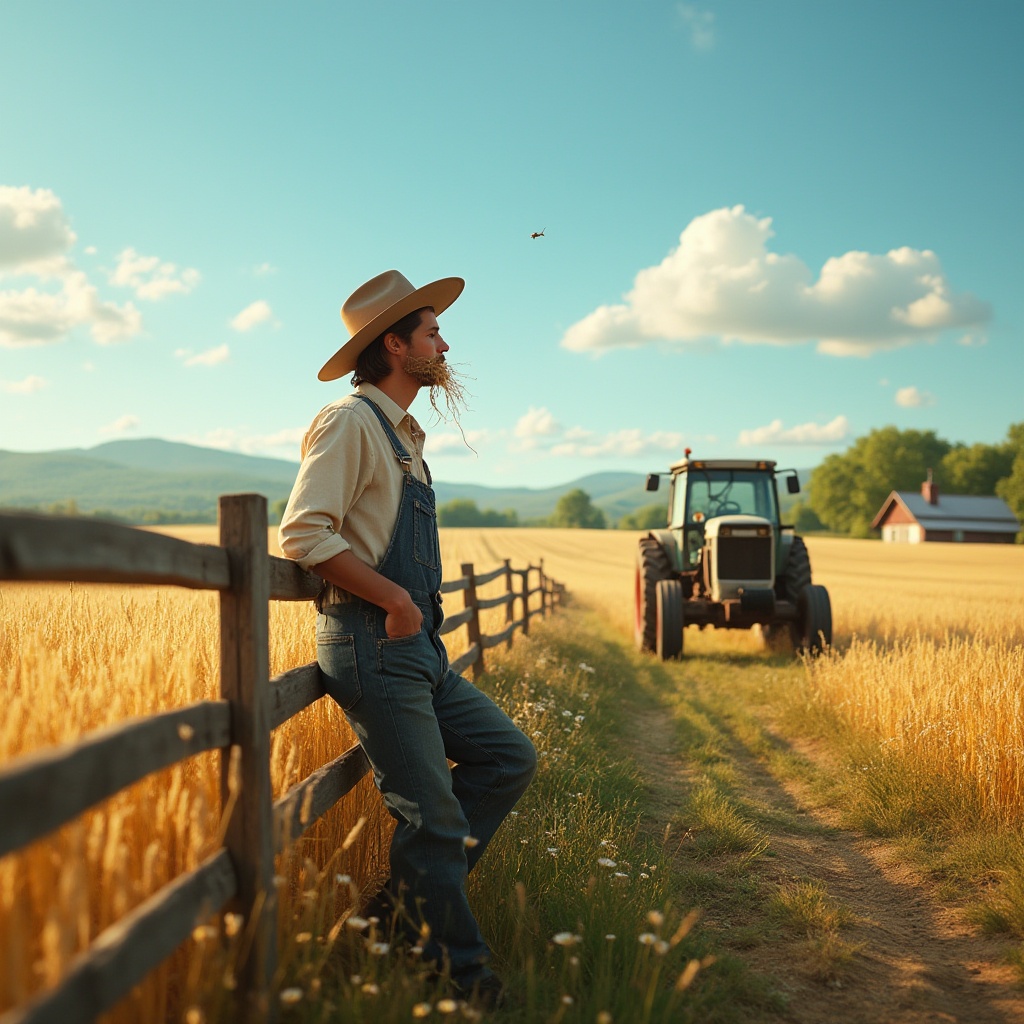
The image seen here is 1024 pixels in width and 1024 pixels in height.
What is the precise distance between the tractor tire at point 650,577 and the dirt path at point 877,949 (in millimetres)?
6156

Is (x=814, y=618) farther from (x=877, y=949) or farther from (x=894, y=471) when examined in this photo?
(x=894, y=471)

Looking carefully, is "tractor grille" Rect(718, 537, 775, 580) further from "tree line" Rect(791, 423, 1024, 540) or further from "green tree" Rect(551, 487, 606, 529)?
"green tree" Rect(551, 487, 606, 529)

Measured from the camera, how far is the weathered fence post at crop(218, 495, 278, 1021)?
6.69 feet

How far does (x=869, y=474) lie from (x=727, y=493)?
79.9 meters

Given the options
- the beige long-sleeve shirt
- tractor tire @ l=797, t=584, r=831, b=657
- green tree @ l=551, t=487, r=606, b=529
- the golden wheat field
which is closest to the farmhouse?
green tree @ l=551, t=487, r=606, b=529

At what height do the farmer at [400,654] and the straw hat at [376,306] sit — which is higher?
the straw hat at [376,306]

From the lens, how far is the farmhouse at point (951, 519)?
64938mm

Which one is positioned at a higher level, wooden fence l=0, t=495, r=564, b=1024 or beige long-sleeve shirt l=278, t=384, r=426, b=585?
beige long-sleeve shirt l=278, t=384, r=426, b=585

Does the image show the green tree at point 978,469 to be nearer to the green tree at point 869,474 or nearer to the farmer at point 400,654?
the green tree at point 869,474

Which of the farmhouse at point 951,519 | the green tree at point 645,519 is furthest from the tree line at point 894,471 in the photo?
the green tree at point 645,519

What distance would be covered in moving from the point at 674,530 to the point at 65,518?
1075cm

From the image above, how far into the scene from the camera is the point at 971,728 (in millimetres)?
4609

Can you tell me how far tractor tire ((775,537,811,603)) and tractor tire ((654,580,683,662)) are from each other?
1399 millimetres

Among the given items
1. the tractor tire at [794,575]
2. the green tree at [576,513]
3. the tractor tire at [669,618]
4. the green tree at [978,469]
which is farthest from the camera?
the green tree at [576,513]
